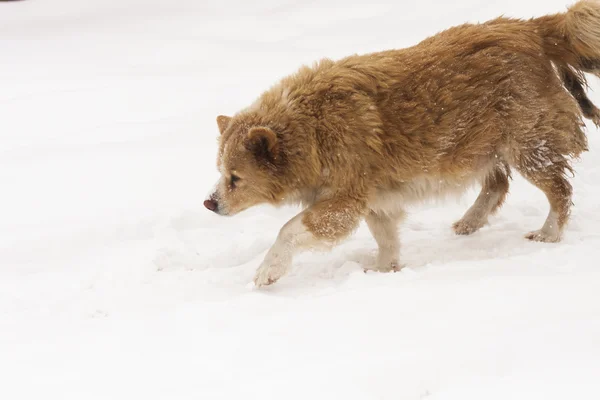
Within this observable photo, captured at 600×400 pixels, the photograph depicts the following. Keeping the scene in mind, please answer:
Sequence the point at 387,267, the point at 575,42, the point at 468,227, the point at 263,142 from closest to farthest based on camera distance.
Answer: the point at 263,142, the point at 575,42, the point at 387,267, the point at 468,227

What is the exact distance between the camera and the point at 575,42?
6102mm

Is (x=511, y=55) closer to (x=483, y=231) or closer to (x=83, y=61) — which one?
(x=483, y=231)

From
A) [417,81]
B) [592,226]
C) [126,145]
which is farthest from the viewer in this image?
[126,145]

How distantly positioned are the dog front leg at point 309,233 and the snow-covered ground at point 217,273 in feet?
0.67

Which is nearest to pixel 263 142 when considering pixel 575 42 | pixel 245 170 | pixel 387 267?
pixel 245 170

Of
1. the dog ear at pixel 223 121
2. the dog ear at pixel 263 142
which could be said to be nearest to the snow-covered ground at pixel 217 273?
the dog ear at pixel 263 142

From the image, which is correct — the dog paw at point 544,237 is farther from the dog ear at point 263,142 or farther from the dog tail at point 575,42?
the dog ear at point 263,142

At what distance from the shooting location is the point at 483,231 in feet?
22.7

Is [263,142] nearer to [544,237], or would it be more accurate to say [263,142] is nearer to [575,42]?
[544,237]

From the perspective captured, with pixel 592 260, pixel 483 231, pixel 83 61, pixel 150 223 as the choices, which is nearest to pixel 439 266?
pixel 592 260

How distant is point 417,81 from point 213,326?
2808 mm

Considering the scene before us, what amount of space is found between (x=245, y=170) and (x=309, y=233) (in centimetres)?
79

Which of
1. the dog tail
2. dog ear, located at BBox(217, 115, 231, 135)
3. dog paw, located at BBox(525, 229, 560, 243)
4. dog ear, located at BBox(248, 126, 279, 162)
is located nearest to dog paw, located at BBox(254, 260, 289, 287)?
dog ear, located at BBox(248, 126, 279, 162)

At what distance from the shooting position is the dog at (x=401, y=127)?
5.79 metres
